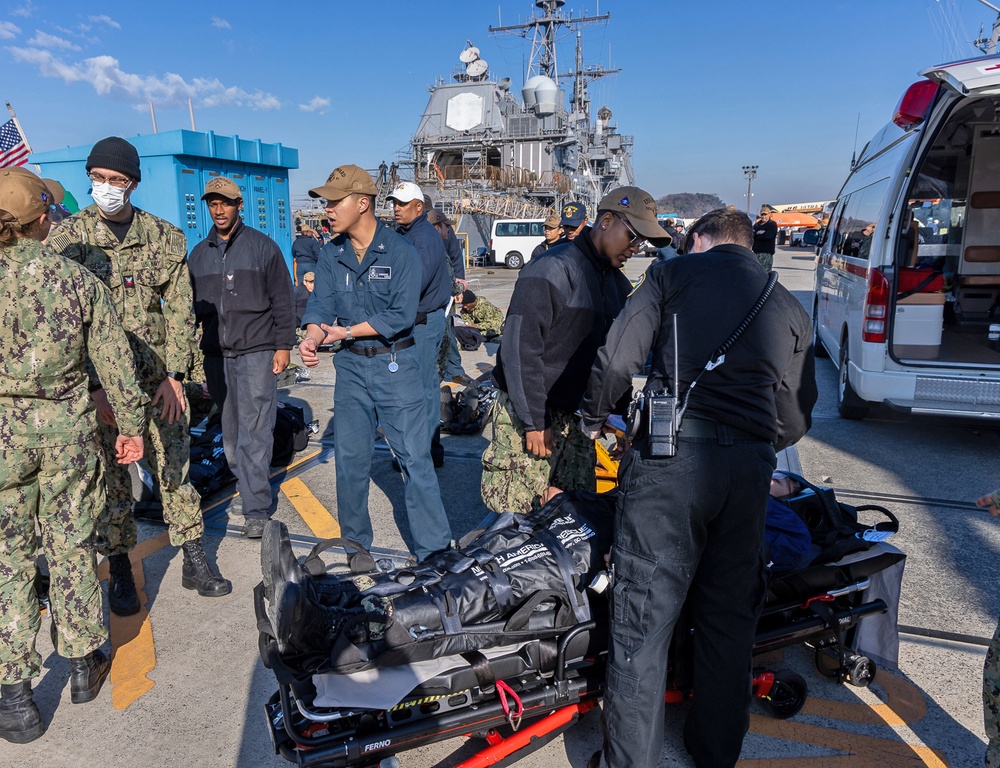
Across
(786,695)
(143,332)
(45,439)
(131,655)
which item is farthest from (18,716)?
(786,695)

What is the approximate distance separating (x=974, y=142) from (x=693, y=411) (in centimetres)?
827

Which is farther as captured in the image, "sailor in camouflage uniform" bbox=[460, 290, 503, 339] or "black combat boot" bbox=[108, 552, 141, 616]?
"sailor in camouflage uniform" bbox=[460, 290, 503, 339]

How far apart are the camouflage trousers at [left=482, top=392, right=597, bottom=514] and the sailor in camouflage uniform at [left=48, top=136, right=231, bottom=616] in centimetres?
163

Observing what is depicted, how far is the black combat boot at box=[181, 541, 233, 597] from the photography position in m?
3.74

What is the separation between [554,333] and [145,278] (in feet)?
7.29

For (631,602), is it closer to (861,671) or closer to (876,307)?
(861,671)

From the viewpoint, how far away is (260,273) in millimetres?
4332

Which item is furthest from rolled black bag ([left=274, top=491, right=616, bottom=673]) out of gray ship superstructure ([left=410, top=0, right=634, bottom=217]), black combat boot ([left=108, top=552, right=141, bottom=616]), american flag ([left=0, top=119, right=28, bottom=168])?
gray ship superstructure ([left=410, top=0, right=634, bottom=217])

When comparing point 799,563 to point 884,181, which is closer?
point 799,563

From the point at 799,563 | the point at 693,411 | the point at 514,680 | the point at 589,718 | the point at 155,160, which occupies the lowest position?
the point at 589,718

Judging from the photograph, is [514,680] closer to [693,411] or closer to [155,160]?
[693,411]

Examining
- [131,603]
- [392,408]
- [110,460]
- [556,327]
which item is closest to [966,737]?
[556,327]

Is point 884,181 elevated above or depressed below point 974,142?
below

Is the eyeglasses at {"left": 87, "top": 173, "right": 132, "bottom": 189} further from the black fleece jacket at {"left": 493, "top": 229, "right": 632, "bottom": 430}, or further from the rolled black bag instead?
the rolled black bag
